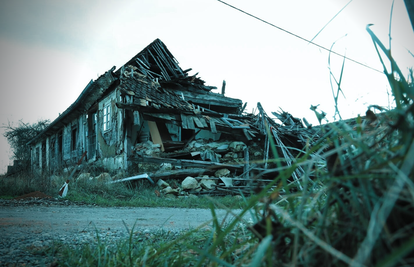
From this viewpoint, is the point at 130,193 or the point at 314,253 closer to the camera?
the point at 314,253

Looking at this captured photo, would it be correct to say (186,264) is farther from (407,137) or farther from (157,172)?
(157,172)

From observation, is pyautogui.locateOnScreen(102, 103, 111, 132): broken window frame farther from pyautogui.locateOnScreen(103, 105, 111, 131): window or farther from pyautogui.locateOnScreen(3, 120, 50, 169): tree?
pyautogui.locateOnScreen(3, 120, 50, 169): tree

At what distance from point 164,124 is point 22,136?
19156mm

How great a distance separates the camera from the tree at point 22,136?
22750 mm

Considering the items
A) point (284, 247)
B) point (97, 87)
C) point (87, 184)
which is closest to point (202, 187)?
point (87, 184)

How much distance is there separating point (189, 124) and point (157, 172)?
224cm

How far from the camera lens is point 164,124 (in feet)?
35.7

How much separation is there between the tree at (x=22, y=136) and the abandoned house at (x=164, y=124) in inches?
485

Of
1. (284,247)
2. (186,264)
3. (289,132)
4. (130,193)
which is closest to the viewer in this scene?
(284,247)

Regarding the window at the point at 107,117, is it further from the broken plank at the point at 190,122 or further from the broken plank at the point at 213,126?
the broken plank at the point at 213,126

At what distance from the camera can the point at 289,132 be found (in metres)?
11.2

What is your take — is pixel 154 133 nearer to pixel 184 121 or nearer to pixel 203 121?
pixel 184 121

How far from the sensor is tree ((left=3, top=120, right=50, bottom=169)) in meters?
22.8

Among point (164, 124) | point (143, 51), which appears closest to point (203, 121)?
point (164, 124)
